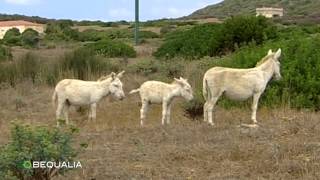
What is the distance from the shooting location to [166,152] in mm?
10164

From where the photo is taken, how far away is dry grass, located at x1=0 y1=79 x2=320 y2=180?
877cm

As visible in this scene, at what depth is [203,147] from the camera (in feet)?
34.2

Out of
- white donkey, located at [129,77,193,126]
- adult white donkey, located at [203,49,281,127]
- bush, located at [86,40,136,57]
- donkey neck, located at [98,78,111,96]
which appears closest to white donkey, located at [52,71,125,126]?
donkey neck, located at [98,78,111,96]

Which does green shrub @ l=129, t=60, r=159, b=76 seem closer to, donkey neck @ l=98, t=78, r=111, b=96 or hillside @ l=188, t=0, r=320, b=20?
donkey neck @ l=98, t=78, r=111, b=96

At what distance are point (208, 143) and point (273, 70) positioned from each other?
324cm

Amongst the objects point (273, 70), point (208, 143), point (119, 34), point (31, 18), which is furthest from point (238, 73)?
point (31, 18)

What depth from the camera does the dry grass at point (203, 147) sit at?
8766 mm

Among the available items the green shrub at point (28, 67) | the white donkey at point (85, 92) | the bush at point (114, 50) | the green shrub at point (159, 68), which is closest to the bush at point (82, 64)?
the green shrub at point (28, 67)

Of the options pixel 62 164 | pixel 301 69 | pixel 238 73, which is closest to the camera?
pixel 62 164

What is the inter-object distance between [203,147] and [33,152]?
11.5 feet

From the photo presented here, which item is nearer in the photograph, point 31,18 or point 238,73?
point 238,73

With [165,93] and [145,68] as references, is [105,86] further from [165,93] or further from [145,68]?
[145,68]

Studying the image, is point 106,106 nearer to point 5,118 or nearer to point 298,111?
point 5,118

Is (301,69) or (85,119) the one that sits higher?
(301,69)
